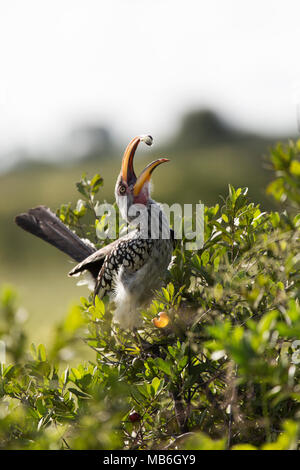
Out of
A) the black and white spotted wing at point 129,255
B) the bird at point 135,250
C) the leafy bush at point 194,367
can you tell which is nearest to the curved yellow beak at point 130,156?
the bird at point 135,250

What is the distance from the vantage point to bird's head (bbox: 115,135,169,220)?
3343 millimetres

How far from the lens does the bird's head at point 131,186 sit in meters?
3.34

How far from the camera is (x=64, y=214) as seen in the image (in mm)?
3145

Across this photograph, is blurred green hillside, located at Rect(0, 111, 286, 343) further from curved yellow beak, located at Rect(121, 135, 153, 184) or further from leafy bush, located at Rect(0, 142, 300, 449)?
leafy bush, located at Rect(0, 142, 300, 449)

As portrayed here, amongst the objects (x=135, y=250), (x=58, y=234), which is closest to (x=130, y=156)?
(x=135, y=250)

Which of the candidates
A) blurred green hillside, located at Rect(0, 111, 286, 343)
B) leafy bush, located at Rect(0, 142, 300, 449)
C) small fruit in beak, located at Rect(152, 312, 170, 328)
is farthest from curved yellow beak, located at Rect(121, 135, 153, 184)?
blurred green hillside, located at Rect(0, 111, 286, 343)

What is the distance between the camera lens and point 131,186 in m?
3.50

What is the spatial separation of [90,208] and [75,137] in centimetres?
4573

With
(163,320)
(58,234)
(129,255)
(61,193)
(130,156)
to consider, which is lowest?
(61,193)

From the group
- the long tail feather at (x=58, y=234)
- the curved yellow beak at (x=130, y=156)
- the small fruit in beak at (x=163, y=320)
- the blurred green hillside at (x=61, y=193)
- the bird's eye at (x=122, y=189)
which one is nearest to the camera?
the small fruit in beak at (x=163, y=320)

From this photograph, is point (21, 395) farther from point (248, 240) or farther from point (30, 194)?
point (30, 194)

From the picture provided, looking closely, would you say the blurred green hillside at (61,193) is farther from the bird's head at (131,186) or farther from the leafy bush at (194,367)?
the leafy bush at (194,367)

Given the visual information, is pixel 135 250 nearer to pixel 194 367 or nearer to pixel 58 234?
pixel 58 234
